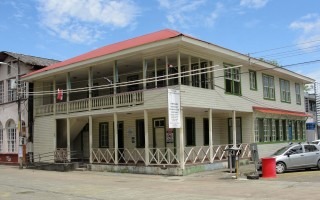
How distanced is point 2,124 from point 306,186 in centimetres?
2676

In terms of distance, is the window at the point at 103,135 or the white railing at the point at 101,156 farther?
the window at the point at 103,135

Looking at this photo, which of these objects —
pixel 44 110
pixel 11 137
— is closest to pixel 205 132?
pixel 44 110

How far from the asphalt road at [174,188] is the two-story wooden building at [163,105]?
2328 mm

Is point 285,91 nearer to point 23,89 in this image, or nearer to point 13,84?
point 23,89

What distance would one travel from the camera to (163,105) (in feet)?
69.4

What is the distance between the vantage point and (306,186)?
15055 mm

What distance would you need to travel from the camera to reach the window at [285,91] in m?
32.6

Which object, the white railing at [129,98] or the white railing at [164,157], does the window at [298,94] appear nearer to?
the white railing at [164,157]

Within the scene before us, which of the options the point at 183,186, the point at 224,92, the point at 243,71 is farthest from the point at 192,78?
the point at 183,186

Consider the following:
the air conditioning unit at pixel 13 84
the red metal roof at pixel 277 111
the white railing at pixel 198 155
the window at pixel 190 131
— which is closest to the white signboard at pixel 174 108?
the white railing at pixel 198 155

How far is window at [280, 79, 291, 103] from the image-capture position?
32.6 m

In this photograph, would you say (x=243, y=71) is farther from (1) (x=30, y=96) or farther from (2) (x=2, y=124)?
(2) (x=2, y=124)

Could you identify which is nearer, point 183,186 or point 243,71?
point 183,186

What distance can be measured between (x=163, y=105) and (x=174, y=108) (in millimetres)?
829
